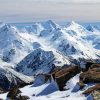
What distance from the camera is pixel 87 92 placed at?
2293 inches

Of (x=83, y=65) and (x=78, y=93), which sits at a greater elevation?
(x=83, y=65)

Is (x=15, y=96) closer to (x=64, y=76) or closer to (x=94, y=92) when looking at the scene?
(x=64, y=76)

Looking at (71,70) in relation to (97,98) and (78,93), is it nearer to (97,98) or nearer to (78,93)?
(78,93)

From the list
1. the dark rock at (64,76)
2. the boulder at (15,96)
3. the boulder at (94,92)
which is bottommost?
the boulder at (94,92)

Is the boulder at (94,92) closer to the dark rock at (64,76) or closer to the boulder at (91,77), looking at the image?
the boulder at (91,77)

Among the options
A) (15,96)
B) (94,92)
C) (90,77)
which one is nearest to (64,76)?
(90,77)

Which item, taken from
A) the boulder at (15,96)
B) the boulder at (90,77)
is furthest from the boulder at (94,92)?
the boulder at (15,96)

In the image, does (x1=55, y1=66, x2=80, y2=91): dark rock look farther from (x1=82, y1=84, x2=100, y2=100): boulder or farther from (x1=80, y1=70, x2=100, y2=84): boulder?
(x1=82, y1=84, x2=100, y2=100): boulder

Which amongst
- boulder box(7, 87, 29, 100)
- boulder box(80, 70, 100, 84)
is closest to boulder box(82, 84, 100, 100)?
boulder box(80, 70, 100, 84)

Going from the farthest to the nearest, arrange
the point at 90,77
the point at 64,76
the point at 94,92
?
the point at 64,76, the point at 90,77, the point at 94,92

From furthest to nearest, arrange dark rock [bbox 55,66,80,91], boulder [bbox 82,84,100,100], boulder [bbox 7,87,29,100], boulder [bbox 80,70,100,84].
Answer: dark rock [bbox 55,66,80,91] → boulder [bbox 80,70,100,84] → boulder [bbox 7,87,29,100] → boulder [bbox 82,84,100,100]

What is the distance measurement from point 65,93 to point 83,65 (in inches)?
822

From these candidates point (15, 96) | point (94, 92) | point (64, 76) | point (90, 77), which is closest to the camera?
point (94, 92)

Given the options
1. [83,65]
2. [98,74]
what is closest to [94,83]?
[98,74]
